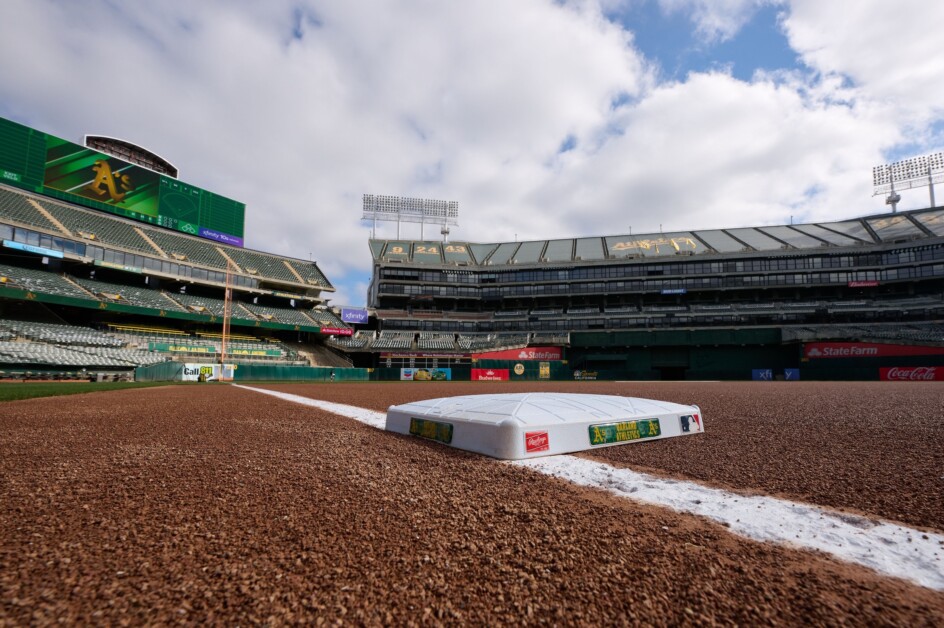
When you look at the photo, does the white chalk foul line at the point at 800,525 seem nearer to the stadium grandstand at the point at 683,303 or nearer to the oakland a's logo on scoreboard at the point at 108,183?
the stadium grandstand at the point at 683,303

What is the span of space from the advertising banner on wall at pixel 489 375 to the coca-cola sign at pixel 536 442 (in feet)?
111

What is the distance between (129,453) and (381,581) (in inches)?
170

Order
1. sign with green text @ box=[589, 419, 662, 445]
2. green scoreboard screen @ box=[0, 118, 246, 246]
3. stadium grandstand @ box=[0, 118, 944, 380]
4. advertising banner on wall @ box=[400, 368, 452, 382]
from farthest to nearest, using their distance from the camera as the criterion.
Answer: advertising banner on wall @ box=[400, 368, 452, 382] → green scoreboard screen @ box=[0, 118, 246, 246] → stadium grandstand @ box=[0, 118, 944, 380] → sign with green text @ box=[589, 419, 662, 445]

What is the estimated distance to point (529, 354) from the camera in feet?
137

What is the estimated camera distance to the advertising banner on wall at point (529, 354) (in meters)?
41.1

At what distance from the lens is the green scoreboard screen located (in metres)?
32.3

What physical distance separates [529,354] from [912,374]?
28.5 metres

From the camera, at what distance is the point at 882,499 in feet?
9.69

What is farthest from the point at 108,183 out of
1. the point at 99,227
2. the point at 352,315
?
the point at 352,315

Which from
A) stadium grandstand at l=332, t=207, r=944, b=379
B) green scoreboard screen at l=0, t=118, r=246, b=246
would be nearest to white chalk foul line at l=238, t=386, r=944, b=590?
stadium grandstand at l=332, t=207, r=944, b=379

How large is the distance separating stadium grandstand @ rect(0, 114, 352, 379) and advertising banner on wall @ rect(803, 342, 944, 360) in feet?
136

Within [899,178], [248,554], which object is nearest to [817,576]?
[248,554]

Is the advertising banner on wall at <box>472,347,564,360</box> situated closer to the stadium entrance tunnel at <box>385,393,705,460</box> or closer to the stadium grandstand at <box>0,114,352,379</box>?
the stadium grandstand at <box>0,114,352,379</box>

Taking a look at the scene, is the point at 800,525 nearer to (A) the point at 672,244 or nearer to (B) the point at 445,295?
(B) the point at 445,295
